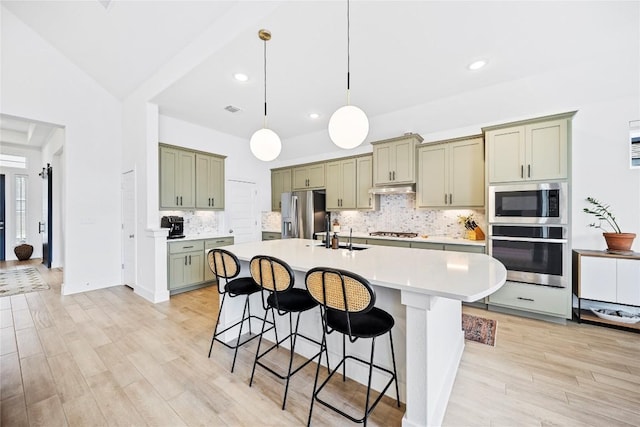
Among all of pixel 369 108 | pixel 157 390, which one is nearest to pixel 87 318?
pixel 157 390

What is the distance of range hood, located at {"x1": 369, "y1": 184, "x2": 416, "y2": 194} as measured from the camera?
408 cm

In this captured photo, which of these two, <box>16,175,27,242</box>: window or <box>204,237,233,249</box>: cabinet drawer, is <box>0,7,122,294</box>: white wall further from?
<box>16,175,27,242</box>: window

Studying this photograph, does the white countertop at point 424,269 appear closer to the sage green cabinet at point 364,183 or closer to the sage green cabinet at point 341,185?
the sage green cabinet at point 364,183

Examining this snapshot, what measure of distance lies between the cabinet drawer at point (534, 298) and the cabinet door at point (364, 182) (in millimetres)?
2262

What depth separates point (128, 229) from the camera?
4.47 m

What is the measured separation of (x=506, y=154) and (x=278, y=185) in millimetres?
4360

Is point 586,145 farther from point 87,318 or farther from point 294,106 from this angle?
point 87,318

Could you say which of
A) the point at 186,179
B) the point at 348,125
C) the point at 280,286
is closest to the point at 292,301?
the point at 280,286

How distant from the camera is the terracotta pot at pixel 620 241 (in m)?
2.74

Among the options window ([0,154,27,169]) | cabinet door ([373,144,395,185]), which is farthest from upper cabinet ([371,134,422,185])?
window ([0,154,27,169])

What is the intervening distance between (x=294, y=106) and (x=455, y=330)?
3.73m

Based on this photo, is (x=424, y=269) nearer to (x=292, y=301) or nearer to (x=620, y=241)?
(x=292, y=301)

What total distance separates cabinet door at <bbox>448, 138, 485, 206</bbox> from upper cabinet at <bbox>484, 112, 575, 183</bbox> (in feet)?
0.91

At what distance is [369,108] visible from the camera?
4199 millimetres
